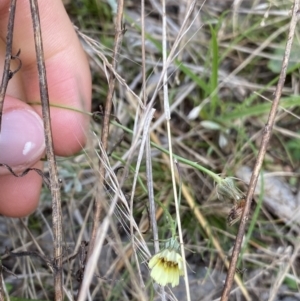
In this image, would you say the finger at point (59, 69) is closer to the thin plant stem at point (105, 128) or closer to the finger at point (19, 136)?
the finger at point (19, 136)

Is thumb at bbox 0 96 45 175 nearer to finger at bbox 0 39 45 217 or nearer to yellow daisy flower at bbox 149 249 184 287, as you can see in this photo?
finger at bbox 0 39 45 217

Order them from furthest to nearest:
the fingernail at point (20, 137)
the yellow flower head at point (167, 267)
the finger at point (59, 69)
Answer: the finger at point (59, 69) → the fingernail at point (20, 137) → the yellow flower head at point (167, 267)

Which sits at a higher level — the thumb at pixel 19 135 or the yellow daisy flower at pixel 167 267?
the thumb at pixel 19 135

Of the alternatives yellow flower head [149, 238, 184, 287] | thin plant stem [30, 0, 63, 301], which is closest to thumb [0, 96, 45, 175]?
thin plant stem [30, 0, 63, 301]

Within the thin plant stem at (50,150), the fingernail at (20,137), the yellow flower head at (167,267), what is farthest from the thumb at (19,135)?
the yellow flower head at (167,267)

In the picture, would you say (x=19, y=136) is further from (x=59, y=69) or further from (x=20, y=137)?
(x=59, y=69)

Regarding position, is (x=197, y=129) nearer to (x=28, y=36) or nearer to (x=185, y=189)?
(x=185, y=189)

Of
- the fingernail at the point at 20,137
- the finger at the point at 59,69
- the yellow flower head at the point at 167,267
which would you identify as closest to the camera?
the yellow flower head at the point at 167,267

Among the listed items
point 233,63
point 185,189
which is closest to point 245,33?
point 233,63
